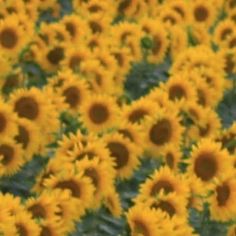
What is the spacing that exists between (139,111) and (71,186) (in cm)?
159

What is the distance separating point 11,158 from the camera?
7.04m

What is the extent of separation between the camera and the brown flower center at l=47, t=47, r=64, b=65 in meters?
9.16

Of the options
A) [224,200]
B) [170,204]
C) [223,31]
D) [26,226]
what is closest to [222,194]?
[224,200]

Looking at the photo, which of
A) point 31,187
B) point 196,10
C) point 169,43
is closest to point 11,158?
point 31,187

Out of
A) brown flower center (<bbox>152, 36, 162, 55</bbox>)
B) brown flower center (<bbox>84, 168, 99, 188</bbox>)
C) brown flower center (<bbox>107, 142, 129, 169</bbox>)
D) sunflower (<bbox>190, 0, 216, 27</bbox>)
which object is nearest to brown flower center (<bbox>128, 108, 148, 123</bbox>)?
brown flower center (<bbox>107, 142, 129, 169</bbox>)

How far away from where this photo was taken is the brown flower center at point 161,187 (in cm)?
628

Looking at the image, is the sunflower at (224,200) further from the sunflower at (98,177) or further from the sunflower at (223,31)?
the sunflower at (223,31)

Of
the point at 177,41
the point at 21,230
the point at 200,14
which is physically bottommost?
the point at 21,230

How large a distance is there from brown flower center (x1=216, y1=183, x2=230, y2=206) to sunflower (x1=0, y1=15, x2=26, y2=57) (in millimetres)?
3258

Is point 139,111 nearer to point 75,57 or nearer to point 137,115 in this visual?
point 137,115

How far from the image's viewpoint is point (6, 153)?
7027 millimetres

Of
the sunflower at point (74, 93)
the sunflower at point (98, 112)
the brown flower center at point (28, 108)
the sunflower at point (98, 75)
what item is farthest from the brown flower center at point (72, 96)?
the brown flower center at point (28, 108)

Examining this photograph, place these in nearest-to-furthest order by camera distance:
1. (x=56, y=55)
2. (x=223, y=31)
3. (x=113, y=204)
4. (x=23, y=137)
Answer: (x=113, y=204) < (x=23, y=137) < (x=56, y=55) < (x=223, y=31)

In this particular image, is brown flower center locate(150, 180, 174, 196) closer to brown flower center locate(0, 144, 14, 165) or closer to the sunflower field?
the sunflower field
